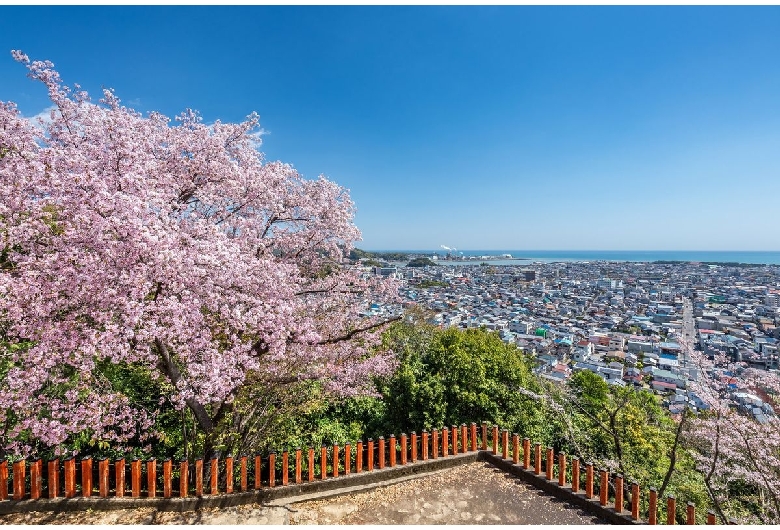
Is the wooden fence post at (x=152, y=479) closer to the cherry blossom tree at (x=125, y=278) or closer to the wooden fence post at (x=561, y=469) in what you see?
the cherry blossom tree at (x=125, y=278)

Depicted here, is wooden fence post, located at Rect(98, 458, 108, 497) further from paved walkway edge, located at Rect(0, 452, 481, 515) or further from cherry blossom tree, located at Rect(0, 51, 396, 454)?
cherry blossom tree, located at Rect(0, 51, 396, 454)

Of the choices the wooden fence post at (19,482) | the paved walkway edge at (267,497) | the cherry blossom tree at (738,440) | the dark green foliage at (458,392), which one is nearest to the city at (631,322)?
the cherry blossom tree at (738,440)

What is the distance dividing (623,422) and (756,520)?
316 cm

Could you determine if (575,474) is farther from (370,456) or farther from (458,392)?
(458,392)

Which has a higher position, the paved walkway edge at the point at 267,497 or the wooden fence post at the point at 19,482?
the wooden fence post at the point at 19,482

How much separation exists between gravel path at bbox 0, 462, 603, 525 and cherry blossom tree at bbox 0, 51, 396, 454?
1008 mm

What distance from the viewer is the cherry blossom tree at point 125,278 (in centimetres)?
362

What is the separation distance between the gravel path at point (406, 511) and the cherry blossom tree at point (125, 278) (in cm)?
101

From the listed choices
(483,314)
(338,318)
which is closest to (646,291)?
(483,314)

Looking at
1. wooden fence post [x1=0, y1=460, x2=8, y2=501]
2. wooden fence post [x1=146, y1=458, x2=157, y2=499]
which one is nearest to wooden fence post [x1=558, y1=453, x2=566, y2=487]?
wooden fence post [x1=146, y1=458, x2=157, y2=499]

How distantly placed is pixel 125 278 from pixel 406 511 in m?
4.28

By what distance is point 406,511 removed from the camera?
4641 millimetres

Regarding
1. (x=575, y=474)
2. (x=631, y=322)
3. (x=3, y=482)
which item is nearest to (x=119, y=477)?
(x=3, y=482)

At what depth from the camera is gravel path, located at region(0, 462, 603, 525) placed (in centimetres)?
415
